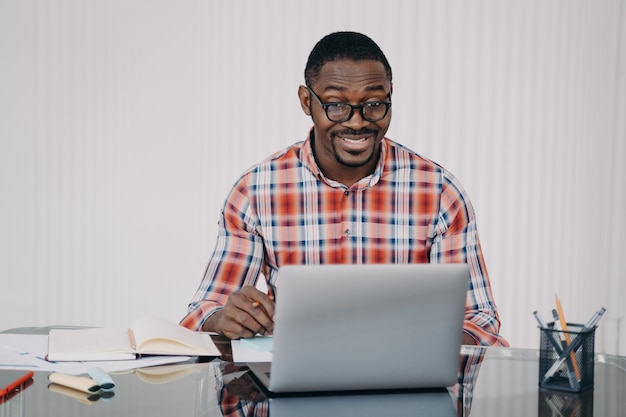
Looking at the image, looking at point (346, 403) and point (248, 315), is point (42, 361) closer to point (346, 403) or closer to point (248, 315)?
point (248, 315)

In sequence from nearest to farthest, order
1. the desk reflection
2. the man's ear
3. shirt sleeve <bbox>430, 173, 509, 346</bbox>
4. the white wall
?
1. the desk reflection
2. shirt sleeve <bbox>430, 173, 509, 346</bbox>
3. the man's ear
4. the white wall

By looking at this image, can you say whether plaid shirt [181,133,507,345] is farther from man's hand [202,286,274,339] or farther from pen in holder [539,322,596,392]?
pen in holder [539,322,596,392]

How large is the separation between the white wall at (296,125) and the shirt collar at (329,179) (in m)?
1.54

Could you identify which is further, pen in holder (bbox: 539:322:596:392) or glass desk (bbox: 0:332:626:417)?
pen in holder (bbox: 539:322:596:392)

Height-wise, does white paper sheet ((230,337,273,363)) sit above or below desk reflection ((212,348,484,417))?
above

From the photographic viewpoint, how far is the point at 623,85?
12.4ft

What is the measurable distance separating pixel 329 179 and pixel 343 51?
35 centimetres

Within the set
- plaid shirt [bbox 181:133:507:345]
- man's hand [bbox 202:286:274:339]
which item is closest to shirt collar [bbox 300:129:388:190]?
plaid shirt [bbox 181:133:507:345]

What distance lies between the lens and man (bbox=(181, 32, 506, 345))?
214cm

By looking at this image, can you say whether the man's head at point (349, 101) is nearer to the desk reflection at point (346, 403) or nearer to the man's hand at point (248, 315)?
the man's hand at point (248, 315)

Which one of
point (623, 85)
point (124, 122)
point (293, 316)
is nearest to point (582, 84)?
point (623, 85)

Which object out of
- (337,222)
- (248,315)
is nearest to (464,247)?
(337,222)

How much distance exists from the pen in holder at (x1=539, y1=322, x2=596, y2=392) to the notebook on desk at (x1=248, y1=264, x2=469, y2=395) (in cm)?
15

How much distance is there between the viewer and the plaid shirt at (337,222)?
7.13ft
